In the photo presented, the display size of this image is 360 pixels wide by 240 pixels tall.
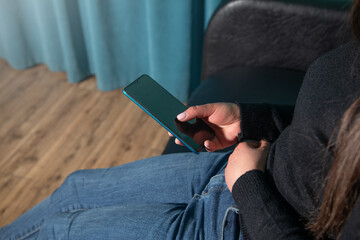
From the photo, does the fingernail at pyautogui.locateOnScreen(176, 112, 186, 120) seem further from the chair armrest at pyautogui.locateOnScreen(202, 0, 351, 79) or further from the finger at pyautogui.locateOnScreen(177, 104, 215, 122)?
the chair armrest at pyautogui.locateOnScreen(202, 0, 351, 79)

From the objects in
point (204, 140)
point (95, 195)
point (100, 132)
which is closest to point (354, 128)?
point (204, 140)

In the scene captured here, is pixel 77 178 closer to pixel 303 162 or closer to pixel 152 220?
pixel 152 220

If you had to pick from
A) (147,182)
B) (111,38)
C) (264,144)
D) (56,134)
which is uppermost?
(264,144)

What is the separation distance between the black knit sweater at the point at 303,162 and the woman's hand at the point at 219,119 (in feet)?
0.59

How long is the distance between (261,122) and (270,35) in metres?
0.57

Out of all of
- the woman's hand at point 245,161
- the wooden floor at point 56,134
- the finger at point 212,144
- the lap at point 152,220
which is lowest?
the wooden floor at point 56,134

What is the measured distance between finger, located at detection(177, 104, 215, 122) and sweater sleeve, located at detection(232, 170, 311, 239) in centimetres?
21

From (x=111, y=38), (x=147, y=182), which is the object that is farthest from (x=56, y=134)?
(x=147, y=182)

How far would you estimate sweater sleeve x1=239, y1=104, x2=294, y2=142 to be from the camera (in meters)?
0.84

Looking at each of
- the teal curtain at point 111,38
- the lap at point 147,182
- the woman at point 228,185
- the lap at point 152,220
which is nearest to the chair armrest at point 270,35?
the teal curtain at point 111,38

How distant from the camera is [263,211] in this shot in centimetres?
65

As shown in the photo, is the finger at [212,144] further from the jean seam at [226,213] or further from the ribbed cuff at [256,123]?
the jean seam at [226,213]

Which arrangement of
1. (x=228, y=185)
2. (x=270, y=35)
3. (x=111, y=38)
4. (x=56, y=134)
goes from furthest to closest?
(x=111, y=38) < (x=56, y=134) < (x=270, y=35) < (x=228, y=185)

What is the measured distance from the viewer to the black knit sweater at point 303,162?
0.60 metres
